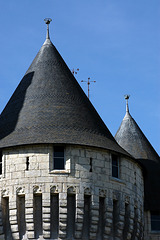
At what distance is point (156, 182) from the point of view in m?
34.6

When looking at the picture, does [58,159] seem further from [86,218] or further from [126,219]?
[126,219]

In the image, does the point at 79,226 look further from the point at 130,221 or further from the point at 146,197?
the point at 146,197

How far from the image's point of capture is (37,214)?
27.5 meters

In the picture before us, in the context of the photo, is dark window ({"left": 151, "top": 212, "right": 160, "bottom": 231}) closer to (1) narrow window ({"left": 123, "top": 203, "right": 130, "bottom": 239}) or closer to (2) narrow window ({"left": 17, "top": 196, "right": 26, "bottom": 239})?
(1) narrow window ({"left": 123, "top": 203, "right": 130, "bottom": 239})

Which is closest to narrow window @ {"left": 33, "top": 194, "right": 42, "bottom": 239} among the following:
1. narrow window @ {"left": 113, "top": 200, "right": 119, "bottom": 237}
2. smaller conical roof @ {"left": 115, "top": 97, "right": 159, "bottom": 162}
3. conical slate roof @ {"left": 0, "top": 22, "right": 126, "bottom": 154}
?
conical slate roof @ {"left": 0, "top": 22, "right": 126, "bottom": 154}

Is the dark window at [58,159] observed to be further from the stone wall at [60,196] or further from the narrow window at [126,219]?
the narrow window at [126,219]

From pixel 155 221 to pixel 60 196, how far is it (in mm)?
7343

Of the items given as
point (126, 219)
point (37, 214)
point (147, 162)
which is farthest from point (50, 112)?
point (147, 162)

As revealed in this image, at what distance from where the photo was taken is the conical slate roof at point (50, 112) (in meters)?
28.5

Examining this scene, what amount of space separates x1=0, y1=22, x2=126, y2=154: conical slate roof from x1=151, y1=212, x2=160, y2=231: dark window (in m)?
5.04

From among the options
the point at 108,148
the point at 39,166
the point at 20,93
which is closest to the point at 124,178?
the point at 108,148

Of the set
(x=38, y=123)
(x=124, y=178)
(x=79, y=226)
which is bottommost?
(x=79, y=226)

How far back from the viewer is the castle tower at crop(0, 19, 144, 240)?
90.1 feet

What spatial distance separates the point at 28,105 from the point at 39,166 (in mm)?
3304
